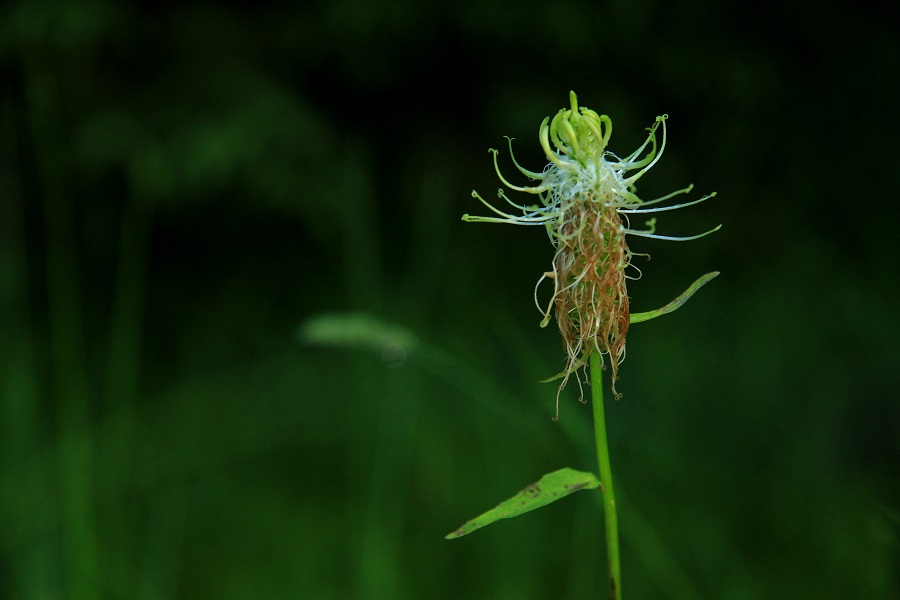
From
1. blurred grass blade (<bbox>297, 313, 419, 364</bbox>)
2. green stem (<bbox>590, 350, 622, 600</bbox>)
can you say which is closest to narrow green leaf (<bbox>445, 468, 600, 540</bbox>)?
green stem (<bbox>590, 350, 622, 600</bbox>)

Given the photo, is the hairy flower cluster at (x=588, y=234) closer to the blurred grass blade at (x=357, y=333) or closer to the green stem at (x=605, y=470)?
the green stem at (x=605, y=470)

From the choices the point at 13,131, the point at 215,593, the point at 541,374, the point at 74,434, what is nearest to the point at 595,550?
the point at 541,374

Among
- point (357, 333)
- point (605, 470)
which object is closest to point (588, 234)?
point (605, 470)

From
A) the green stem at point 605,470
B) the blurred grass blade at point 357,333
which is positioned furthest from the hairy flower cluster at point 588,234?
the blurred grass blade at point 357,333

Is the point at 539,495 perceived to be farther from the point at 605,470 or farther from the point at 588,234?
the point at 588,234

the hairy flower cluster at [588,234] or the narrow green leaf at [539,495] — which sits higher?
the hairy flower cluster at [588,234]

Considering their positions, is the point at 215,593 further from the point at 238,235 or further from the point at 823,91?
the point at 823,91
